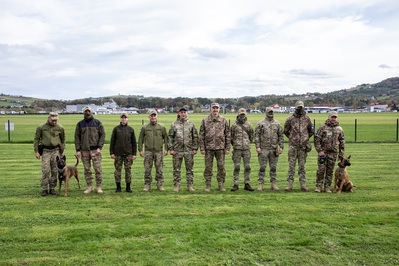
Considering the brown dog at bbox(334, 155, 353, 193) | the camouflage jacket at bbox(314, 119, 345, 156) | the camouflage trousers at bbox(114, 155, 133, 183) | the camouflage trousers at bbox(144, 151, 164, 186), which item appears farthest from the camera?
the camouflage trousers at bbox(144, 151, 164, 186)

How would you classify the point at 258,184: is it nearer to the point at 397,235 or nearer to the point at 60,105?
the point at 397,235

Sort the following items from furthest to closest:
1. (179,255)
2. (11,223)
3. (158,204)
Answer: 1. (158,204)
2. (11,223)
3. (179,255)

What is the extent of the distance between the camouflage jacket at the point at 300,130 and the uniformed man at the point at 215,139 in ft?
5.66

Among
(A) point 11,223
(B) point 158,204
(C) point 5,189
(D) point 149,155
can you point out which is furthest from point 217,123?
(C) point 5,189

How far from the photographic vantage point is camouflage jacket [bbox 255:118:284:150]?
9906mm

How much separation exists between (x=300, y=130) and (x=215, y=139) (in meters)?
2.30

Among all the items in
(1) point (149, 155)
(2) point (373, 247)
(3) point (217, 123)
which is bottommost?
(2) point (373, 247)

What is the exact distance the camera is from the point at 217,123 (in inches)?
380

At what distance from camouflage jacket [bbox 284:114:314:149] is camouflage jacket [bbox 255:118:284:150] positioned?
0.95 ft

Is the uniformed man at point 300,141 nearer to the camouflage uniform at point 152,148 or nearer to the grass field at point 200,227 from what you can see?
the grass field at point 200,227

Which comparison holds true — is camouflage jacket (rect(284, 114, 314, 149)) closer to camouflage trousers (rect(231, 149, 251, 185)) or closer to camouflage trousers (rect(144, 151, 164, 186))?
camouflage trousers (rect(231, 149, 251, 185))

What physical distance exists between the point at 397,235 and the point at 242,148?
14.6ft

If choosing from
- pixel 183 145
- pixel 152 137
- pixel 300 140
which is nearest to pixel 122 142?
pixel 152 137

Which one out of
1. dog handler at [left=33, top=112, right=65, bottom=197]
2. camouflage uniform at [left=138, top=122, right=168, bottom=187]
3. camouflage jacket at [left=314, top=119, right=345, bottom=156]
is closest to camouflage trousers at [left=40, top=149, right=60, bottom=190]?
dog handler at [left=33, top=112, right=65, bottom=197]
